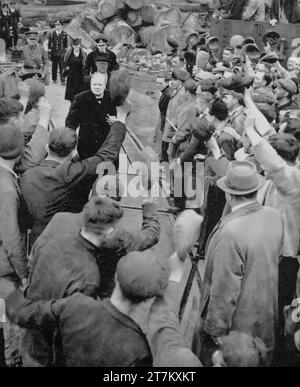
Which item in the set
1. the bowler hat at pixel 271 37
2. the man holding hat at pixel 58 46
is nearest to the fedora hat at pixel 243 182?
the bowler hat at pixel 271 37

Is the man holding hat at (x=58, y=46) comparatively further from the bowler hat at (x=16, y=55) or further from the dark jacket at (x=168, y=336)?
the dark jacket at (x=168, y=336)

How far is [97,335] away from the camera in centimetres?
268

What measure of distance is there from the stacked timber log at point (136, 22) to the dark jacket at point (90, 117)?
12373mm

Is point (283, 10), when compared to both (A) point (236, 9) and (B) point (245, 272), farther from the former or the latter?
(B) point (245, 272)

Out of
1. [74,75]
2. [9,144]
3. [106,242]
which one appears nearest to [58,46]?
[74,75]

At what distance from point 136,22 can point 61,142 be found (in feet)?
53.5

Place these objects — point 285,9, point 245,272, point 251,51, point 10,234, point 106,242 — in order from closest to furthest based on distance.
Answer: point 106,242 < point 245,272 < point 10,234 < point 251,51 < point 285,9

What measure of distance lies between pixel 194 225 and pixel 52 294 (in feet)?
2.91

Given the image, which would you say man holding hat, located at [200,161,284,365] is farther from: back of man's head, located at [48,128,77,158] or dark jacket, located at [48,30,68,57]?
dark jacket, located at [48,30,68,57]

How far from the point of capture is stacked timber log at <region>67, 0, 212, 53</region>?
60.6 ft

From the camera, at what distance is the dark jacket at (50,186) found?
3979 mm

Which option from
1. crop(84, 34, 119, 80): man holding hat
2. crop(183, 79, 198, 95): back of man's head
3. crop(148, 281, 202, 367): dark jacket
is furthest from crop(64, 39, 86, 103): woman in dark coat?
crop(148, 281, 202, 367): dark jacket

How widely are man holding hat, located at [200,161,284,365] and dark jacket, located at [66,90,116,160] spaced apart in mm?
2770

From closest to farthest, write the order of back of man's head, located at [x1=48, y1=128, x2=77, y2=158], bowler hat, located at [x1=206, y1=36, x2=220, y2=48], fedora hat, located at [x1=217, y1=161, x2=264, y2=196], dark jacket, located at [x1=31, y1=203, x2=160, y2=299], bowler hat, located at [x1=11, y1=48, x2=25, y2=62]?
dark jacket, located at [x1=31, y1=203, x2=160, y2=299]
fedora hat, located at [x1=217, y1=161, x2=264, y2=196]
back of man's head, located at [x1=48, y1=128, x2=77, y2=158]
bowler hat, located at [x1=206, y1=36, x2=220, y2=48]
bowler hat, located at [x1=11, y1=48, x2=25, y2=62]
